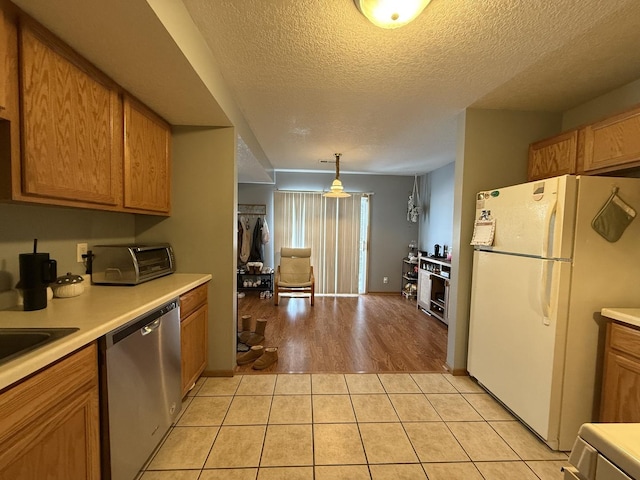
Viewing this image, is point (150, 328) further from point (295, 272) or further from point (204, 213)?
point (295, 272)

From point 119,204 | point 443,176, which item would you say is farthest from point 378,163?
point 119,204

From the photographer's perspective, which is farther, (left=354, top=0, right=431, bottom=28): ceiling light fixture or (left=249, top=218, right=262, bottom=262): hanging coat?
(left=249, top=218, right=262, bottom=262): hanging coat

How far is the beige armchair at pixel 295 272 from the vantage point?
471 centimetres

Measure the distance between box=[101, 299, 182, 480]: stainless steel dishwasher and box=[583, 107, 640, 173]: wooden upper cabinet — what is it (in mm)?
2757

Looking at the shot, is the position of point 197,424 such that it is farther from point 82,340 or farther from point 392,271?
point 392,271

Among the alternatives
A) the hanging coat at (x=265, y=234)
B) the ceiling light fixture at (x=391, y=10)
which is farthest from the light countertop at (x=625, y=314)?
the hanging coat at (x=265, y=234)

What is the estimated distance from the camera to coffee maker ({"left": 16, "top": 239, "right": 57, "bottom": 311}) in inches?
49.3

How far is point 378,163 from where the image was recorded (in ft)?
15.1

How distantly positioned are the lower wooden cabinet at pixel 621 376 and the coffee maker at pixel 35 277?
2.80m

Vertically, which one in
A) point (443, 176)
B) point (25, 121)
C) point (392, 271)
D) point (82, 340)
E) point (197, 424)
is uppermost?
point (443, 176)

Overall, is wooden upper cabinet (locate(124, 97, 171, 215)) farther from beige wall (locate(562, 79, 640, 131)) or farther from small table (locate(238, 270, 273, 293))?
small table (locate(238, 270, 273, 293))

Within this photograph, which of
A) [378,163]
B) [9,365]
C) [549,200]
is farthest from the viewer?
[378,163]

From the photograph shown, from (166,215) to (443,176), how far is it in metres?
4.17

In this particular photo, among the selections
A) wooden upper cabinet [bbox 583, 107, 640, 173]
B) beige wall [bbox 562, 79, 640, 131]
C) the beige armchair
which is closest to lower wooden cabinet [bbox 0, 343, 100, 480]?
wooden upper cabinet [bbox 583, 107, 640, 173]
